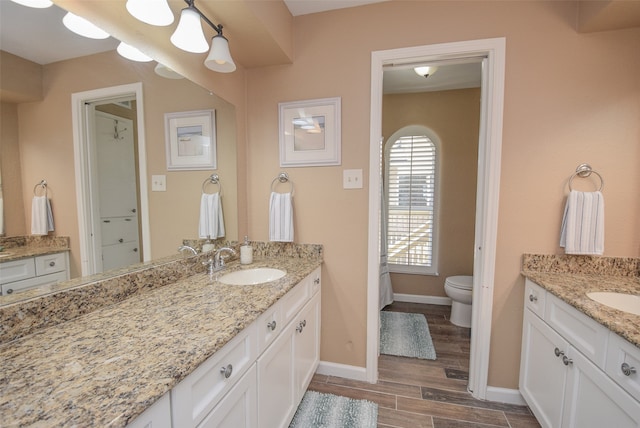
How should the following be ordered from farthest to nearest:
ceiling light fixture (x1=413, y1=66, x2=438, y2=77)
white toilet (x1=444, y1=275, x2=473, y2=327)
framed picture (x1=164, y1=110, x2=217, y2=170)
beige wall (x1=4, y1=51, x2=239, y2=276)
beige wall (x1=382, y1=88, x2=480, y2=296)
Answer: beige wall (x1=382, y1=88, x2=480, y2=296) → white toilet (x1=444, y1=275, x2=473, y2=327) → ceiling light fixture (x1=413, y1=66, x2=438, y2=77) → framed picture (x1=164, y1=110, x2=217, y2=170) → beige wall (x1=4, y1=51, x2=239, y2=276)

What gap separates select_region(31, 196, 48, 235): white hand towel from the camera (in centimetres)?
91

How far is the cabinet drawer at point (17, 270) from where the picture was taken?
81 centimetres

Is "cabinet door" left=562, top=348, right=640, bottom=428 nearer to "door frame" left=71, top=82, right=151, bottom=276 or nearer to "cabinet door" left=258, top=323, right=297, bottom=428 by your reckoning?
"cabinet door" left=258, top=323, right=297, bottom=428

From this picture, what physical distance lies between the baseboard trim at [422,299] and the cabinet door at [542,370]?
1537mm

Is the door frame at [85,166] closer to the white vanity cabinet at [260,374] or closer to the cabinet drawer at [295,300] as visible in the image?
the white vanity cabinet at [260,374]

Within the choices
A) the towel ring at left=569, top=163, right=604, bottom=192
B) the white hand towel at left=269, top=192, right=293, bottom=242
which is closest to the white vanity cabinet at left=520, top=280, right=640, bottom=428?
the towel ring at left=569, top=163, right=604, bottom=192

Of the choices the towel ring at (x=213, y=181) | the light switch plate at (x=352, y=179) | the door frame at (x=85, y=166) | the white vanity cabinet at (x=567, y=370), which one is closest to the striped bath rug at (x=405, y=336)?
the white vanity cabinet at (x=567, y=370)

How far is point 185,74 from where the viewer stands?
1466mm

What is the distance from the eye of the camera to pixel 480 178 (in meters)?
1.70

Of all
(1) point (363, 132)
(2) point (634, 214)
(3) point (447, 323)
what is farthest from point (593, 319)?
(3) point (447, 323)

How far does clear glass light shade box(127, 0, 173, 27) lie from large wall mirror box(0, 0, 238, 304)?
19 centimetres

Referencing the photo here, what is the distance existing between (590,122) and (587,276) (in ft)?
2.87

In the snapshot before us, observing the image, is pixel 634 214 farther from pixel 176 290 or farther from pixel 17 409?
pixel 17 409

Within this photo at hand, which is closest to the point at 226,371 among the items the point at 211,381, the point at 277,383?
the point at 211,381
